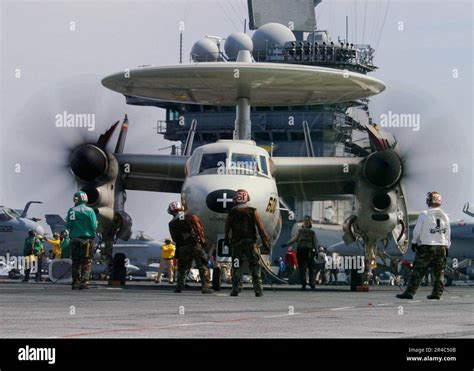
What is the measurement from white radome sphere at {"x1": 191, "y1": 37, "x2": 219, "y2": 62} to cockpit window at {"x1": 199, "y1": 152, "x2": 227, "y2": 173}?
60.7 m

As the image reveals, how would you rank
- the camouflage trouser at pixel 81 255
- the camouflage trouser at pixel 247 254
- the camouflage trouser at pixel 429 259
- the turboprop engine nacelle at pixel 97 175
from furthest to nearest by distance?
1. the turboprop engine nacelle at pixel 97 175
2. the camouflage trouser at pixel 81 255
3. the camouflage trouser at pixel 247 254
4. the camouflage trouser at pixel 429 259

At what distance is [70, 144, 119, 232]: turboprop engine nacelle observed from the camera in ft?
105

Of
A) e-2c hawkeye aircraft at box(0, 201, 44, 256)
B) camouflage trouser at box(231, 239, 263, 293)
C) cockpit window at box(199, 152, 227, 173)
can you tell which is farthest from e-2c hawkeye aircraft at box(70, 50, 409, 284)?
e-2c hawkeye aircraft at box(0, 201, 44, 256)

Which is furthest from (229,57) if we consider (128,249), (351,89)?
(351,89)

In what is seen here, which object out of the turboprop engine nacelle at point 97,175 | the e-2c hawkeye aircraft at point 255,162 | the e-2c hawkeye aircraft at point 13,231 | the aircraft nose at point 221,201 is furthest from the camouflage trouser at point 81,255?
the e-2c hawkeye aircraft at point 13,231

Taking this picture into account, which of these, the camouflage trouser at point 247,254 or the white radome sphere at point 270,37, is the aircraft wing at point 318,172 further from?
the white radome sphere at point 270,37

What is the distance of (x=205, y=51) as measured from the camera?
292 feet

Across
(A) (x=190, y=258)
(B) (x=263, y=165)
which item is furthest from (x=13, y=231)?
(A) (x=190, y=258)

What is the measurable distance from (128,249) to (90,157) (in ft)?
175

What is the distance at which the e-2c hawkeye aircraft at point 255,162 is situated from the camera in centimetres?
2959

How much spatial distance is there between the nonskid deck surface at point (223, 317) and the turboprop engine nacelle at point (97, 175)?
388 inches

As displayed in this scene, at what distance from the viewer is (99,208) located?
Result: 32.6 m
